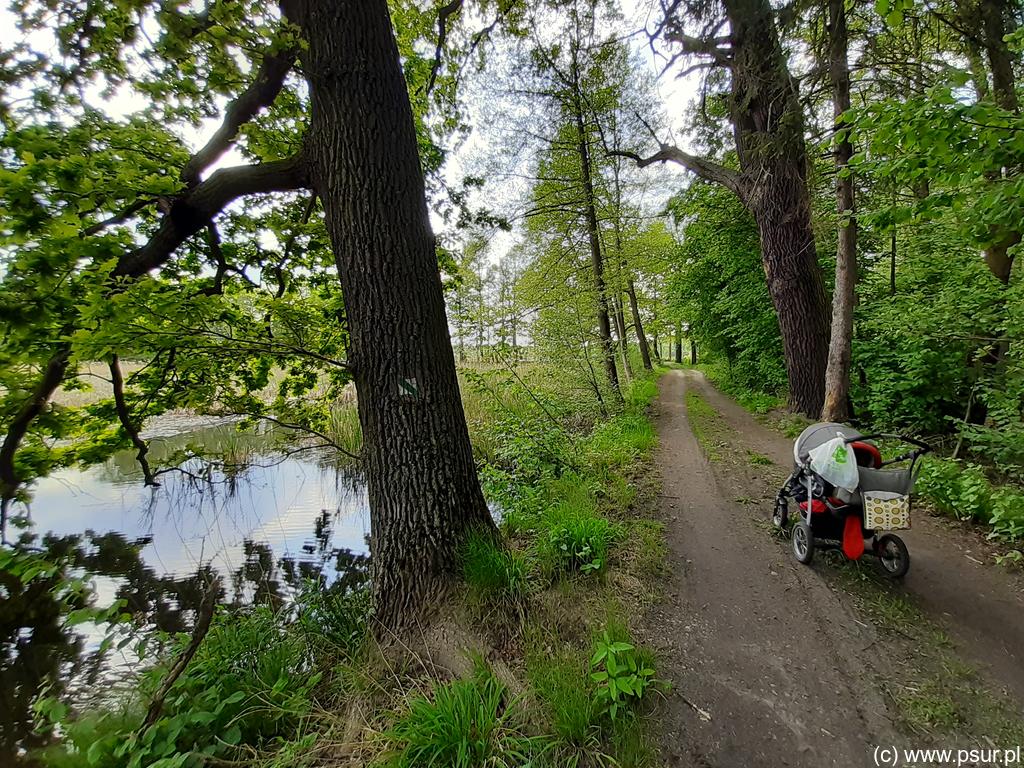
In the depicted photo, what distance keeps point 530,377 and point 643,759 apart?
22.0 ft

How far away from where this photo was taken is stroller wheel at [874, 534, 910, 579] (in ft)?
9.53

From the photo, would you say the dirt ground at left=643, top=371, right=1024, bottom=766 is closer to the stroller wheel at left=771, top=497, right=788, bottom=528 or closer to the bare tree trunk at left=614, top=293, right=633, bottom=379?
the stroller wheel at left=771, top=497, right=788, bottom=528

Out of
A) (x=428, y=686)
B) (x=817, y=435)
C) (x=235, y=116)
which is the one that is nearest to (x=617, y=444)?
(x=817, y=435)

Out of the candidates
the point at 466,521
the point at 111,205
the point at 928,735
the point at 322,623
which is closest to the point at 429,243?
the point at 111,205

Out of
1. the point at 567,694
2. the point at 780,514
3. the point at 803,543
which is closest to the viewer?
the point at 567,694

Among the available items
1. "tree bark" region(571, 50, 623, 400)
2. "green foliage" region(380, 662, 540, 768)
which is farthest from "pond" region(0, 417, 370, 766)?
"tree bark" region(571, 50, 623, 400)

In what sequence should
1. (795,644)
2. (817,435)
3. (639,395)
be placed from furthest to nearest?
(639,395) → (817,435) → (795,644)

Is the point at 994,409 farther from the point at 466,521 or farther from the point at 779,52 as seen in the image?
the point at 466,521

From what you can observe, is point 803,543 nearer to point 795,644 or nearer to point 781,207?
point 795,644

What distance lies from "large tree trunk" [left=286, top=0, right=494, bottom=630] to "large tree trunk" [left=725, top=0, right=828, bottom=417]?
533 cm

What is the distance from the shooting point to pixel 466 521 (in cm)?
273

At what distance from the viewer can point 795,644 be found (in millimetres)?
2479

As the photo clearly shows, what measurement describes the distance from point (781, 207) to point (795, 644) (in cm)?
681

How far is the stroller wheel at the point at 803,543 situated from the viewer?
320 cm
